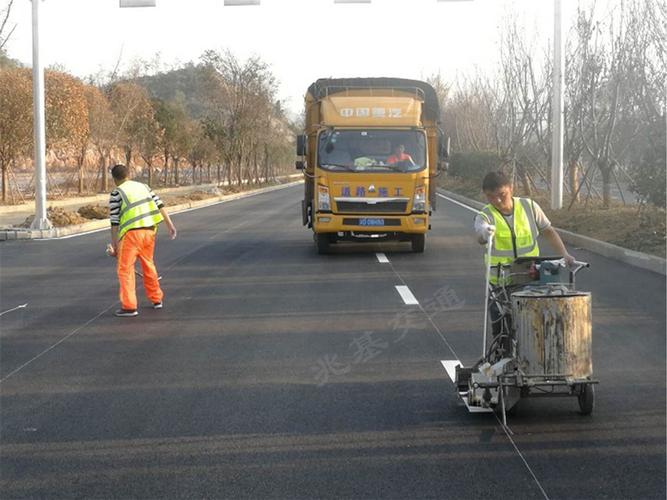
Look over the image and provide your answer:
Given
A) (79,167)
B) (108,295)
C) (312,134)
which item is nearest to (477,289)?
(108,295)

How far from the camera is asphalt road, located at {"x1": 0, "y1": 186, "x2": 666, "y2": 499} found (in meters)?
4.98

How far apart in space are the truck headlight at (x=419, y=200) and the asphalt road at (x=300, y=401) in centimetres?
346

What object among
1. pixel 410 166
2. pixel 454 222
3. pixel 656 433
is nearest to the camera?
pixel 656 433

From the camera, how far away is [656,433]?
18.8ft

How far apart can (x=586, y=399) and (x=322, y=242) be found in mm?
11122

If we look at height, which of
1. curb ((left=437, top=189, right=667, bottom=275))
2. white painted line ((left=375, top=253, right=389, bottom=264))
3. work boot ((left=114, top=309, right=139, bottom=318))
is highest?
curb ((left=437, top=189, right=667, bottom=275))

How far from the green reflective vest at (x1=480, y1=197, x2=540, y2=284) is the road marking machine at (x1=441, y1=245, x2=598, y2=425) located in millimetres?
357

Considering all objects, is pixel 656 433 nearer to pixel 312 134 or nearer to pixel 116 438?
pixel 116 438

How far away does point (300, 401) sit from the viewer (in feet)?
21.7

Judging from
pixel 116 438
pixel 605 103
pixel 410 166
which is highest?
pixel 605 103

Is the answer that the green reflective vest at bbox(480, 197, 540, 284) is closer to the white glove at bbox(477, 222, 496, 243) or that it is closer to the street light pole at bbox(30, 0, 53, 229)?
the white glove at bbox(477, 222, 496, 243)

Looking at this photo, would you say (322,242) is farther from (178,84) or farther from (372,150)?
(178,84)

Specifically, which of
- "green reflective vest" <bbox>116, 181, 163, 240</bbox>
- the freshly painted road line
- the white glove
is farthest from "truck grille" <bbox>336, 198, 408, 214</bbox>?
the white glove

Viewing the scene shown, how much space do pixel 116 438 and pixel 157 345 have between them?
2.97 meters
